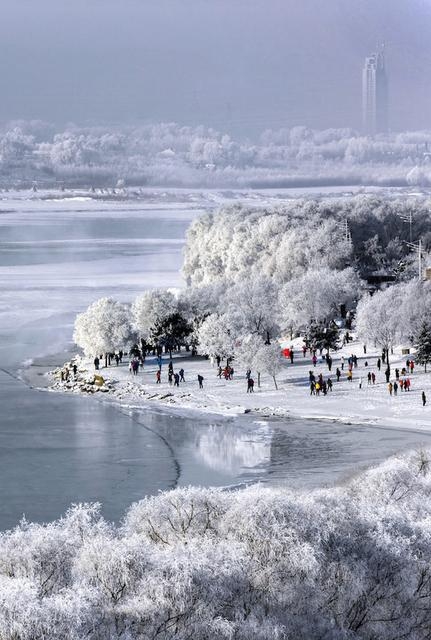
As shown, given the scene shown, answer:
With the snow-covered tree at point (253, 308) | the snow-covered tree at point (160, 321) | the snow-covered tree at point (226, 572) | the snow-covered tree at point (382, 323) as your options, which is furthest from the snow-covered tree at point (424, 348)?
the snow-covered tree at point (226, 572)

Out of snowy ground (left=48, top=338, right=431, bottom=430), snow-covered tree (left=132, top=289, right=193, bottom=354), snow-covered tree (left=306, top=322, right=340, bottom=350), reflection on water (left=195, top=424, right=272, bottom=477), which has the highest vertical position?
snow-covered tree (left=132, top=289, right=193, bottom=354)

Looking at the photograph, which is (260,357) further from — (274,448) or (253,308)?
(253,308)

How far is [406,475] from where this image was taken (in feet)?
29.7

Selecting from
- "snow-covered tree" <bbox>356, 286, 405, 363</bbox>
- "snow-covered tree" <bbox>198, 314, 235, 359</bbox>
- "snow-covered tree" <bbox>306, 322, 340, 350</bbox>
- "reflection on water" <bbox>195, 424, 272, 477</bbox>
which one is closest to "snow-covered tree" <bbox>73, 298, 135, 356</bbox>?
"snow-covered tree" <bbox>198, 314, 235, 359</bbox>

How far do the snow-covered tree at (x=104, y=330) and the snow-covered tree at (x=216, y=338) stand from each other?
1.07m

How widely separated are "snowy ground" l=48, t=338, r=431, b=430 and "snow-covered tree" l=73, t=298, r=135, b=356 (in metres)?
0.77

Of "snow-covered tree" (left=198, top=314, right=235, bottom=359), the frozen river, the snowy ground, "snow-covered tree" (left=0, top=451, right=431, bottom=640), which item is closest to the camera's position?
"snow-covered tree" (left=0, top=451, right=431, bottom=640)

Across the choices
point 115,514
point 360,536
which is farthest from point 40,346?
point 360,536

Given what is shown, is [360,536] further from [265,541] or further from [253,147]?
[253,147]

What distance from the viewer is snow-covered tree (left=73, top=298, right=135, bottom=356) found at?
60.3ft

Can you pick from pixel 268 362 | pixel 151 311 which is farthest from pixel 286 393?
pixel 151 311

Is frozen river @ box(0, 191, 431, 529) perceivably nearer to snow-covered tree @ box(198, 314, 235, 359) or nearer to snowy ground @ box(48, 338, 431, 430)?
snowy ground @ box(48, 338, 431, 430)

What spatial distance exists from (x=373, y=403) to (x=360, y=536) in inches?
280

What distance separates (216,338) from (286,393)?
104 inches
